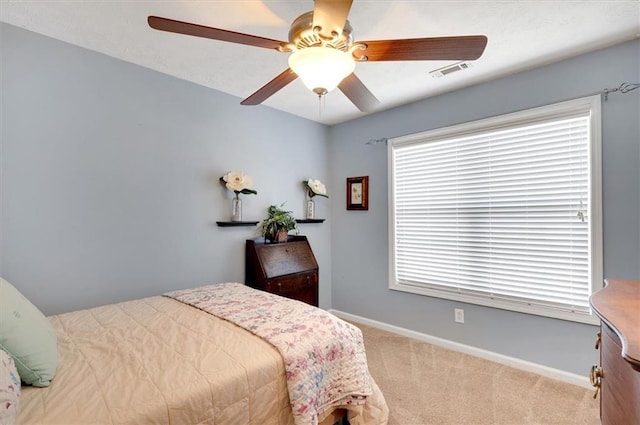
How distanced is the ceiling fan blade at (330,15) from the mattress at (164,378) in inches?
54.6

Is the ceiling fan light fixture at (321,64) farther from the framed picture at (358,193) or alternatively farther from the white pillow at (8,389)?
the framed picture at (358,193)

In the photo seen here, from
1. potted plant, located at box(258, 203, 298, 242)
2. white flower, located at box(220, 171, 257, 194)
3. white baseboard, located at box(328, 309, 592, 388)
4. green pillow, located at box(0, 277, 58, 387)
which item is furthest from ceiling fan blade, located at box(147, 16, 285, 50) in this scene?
white baseboard, located at box(328, 309, 592, 388)

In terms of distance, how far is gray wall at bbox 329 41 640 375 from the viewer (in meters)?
→ 2.00

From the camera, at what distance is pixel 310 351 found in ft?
4.59

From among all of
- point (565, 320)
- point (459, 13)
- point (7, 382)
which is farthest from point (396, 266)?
point (7, 382)

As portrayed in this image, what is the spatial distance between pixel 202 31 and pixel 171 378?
Answer: 1421 mm

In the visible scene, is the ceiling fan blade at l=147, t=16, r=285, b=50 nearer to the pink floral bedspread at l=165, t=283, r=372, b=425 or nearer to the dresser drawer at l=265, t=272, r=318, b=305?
the pink floral bedspread at l=165, t=283, r=372, b=425

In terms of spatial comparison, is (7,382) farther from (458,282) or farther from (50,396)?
(458,282)

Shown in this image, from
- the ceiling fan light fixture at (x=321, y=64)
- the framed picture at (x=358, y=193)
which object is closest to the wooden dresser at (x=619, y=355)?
the ceiling fan light fixture at (x=321, y=64)

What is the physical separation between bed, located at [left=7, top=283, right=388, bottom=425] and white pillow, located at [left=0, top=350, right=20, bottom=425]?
7 cm

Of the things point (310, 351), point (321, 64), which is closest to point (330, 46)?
point (321, 64)

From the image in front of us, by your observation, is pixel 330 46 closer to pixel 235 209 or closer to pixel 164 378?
pixel 164 378

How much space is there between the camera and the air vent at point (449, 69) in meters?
2.28

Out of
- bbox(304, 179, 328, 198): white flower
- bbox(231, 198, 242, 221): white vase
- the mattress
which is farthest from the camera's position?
bbox(304, 179, 328, 198): white flower
